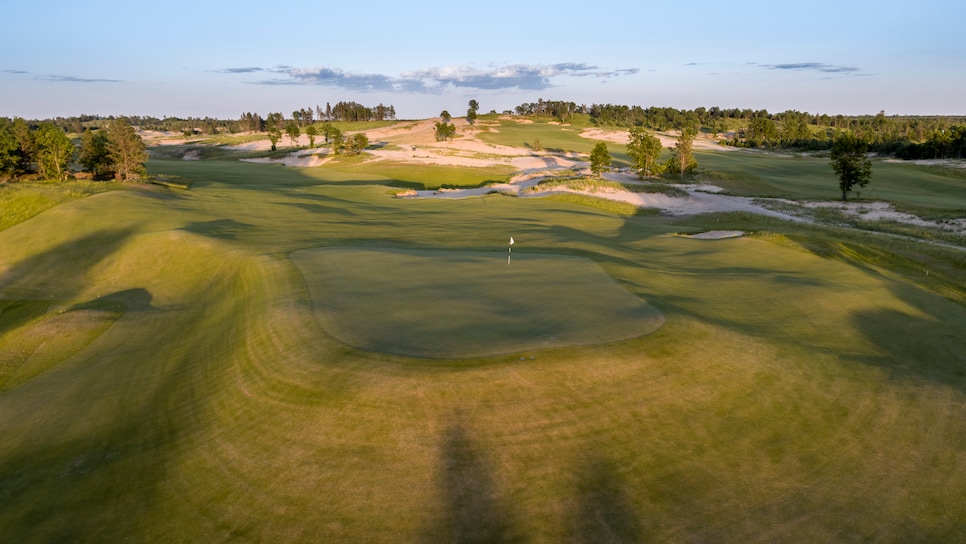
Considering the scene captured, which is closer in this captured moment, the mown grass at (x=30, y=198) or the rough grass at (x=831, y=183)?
the mown grass at (x=30, y=198)

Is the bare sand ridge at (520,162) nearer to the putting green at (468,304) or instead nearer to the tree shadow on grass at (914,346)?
the tree shadow on grass at (914,346)

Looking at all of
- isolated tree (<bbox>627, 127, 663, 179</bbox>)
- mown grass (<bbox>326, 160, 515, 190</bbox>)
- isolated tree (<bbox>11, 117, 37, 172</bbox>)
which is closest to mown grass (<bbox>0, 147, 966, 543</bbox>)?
isolated tree (<bbox>11, 117, 37, 172</bbox>)

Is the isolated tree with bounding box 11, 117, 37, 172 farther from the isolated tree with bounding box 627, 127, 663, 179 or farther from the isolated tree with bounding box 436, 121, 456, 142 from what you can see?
the isolated tree with bounding box 436, 121, 456, 142

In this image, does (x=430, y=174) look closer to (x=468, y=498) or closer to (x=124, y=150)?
(x=124, y=150)

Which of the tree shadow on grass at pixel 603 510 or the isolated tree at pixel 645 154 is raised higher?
the isolated tree at pixel 645 154

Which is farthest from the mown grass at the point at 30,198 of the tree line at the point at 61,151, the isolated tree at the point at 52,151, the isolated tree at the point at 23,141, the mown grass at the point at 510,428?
the mown grass at the point at 510,428

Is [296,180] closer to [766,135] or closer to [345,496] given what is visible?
A: [345,496]
